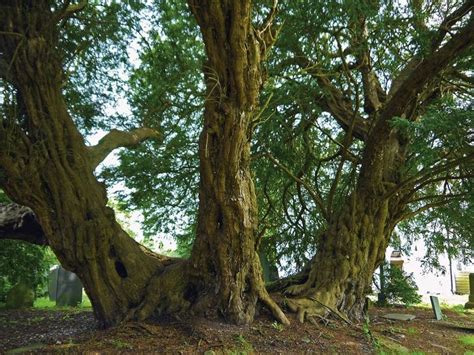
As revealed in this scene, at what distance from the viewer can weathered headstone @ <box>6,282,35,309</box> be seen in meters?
9.85

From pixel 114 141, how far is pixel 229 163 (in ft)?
8.29

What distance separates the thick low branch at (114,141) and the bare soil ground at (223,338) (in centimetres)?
243

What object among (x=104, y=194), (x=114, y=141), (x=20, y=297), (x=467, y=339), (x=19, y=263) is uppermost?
(x=114, y=141)

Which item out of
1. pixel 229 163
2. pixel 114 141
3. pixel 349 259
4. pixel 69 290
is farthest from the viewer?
pixel 69 290

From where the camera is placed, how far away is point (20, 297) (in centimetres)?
997

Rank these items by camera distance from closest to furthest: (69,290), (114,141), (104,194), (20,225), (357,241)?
(104,194) < (114,141) < (357,241) < (20,225) < (69,290)

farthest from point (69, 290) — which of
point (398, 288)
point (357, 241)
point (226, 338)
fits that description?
point (398, 288)

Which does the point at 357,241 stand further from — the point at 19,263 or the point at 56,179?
the point at 19,263

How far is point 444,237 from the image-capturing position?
9.28 meters

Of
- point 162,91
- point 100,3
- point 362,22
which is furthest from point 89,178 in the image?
point 362,22

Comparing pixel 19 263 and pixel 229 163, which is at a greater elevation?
pixel 229 163

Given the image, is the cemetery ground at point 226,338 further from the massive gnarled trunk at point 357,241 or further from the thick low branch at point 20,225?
the thick low branch at point 20,225

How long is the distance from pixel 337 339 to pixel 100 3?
7.10 m

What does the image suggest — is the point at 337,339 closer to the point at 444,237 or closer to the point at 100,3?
the point at 444,237
